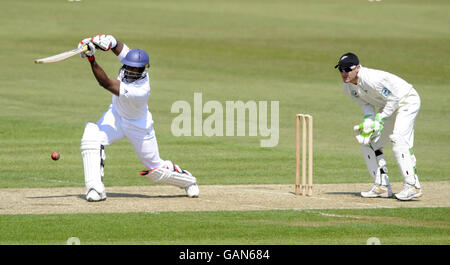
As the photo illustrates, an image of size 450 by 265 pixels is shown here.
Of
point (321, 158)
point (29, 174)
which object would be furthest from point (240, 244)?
point (321, 158)

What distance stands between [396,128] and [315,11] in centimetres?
3470

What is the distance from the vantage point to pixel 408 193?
11.5 meters

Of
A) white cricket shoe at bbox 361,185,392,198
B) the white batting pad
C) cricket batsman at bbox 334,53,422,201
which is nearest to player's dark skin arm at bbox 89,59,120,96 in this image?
the white batting pad

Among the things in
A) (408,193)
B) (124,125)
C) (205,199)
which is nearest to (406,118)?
(408,193)

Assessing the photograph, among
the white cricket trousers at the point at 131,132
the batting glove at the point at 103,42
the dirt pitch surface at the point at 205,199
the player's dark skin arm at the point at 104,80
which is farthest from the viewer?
the white cricket trousers at the point at 131,132

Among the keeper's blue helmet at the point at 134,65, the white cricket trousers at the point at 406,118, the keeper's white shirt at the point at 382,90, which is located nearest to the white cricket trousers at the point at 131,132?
the keeper's blue helmet at the point at 134,65

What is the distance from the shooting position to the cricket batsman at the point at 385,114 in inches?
454

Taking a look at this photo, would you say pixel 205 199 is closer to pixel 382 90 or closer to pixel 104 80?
pixel 104 80

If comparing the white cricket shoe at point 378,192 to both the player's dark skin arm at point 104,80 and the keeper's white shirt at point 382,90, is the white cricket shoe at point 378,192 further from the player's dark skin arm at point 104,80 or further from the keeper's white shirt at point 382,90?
the player's dark skin arm at point 104,80

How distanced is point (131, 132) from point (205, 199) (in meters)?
1.33

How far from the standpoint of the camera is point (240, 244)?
28.4 feet

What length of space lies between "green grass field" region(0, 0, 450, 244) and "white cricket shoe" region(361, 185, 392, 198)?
3.40 feet

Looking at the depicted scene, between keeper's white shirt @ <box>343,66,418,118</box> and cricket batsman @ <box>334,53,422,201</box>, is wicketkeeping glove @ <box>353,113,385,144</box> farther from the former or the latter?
keeper's white shirt @ <box>343,66,418,118</box>
